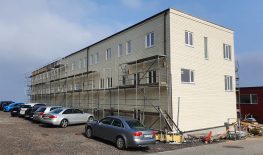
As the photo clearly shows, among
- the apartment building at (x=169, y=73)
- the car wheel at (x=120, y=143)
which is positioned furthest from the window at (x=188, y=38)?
the car wheel at (x=120, y=143)

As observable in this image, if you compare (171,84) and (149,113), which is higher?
(171,84)

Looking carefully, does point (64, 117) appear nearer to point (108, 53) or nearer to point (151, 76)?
point (151, 76)

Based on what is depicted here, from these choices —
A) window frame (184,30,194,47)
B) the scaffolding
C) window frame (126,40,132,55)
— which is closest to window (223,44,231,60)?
window frame (184,30,194,47)

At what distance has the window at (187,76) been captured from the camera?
18.8 meters

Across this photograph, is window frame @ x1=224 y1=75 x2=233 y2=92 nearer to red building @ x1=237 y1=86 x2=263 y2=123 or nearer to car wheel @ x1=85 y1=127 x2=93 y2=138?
red building @ x1=237 y1=86 x2=263 y2=123

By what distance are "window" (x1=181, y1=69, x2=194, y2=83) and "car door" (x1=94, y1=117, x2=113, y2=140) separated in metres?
6.84

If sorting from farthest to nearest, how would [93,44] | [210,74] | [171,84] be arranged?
[93,44] < [210,74] < [171,84]

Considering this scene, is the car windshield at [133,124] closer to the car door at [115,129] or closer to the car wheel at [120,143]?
the car door at [115,129]

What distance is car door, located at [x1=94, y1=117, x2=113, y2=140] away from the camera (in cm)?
1414

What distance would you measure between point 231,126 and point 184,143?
792cm

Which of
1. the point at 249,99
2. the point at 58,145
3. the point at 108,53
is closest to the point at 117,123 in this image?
the point at 58,145

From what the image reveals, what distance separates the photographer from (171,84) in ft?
58.1

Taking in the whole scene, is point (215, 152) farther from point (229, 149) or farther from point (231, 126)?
point (231, 126)

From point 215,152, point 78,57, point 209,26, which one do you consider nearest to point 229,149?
point 215,152
